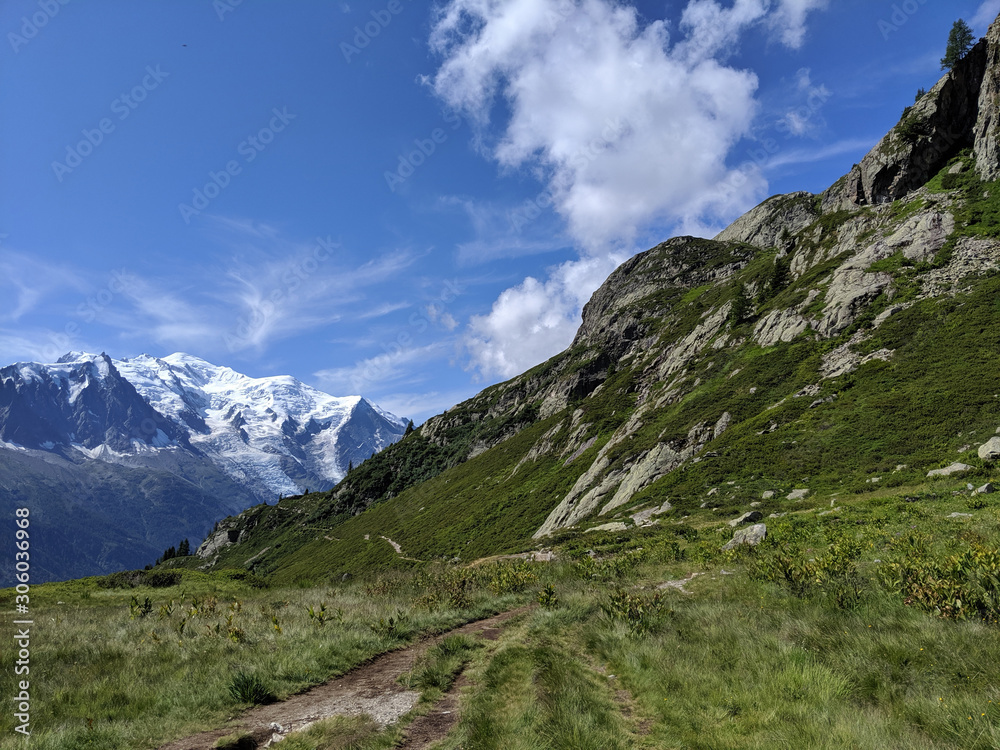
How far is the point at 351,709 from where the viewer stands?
8.45m

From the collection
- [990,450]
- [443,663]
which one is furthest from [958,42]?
[443,663]

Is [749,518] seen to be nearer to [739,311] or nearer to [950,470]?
[950,470]

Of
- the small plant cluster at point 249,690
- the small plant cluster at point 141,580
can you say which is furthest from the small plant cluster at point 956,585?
the small plant cluster at point 141,580

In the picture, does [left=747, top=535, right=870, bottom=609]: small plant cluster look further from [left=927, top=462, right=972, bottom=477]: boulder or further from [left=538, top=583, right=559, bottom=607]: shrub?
[left=927, top=462, right=972, bottom=477]: boulder

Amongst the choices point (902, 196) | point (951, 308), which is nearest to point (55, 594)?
point (951, 308)

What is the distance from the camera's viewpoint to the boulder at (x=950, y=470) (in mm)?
24344

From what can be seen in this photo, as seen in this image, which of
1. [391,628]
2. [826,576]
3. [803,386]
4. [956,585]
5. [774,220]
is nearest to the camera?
[956,585]

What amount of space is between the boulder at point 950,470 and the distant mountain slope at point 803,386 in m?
0.64

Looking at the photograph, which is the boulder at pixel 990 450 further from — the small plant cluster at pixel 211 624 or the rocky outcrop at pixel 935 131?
the rocky outcrop at pixel 935 131

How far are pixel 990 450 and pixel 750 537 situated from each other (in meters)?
16.9

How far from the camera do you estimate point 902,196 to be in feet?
244

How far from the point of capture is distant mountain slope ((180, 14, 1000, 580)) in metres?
33.3

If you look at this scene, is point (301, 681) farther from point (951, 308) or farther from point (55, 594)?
point (951, 308)

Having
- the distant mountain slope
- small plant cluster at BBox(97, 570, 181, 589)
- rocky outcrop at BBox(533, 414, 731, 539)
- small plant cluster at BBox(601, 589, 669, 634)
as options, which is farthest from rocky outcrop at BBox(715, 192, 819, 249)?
small plant cluster at BBox(97, 570, 181, 589)
